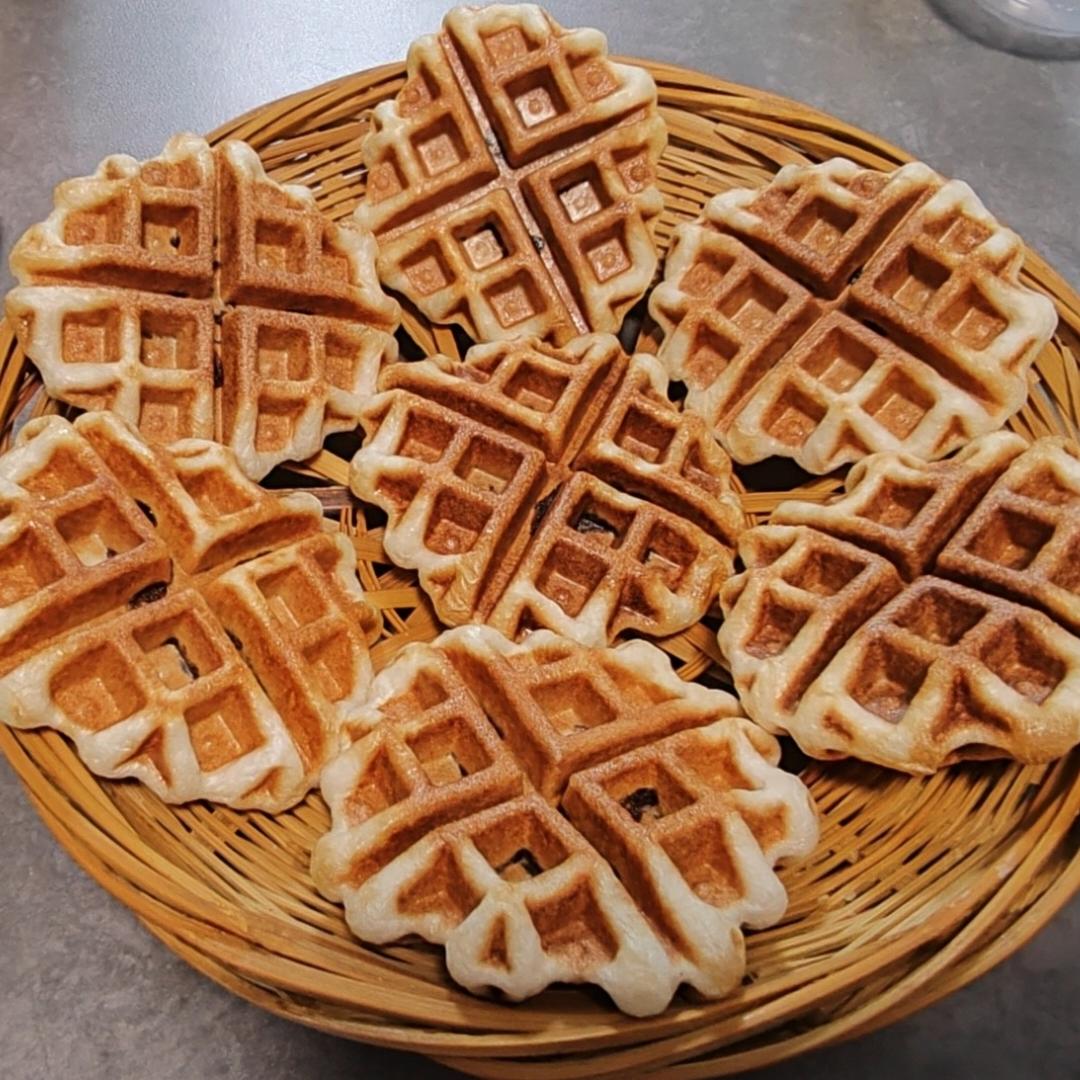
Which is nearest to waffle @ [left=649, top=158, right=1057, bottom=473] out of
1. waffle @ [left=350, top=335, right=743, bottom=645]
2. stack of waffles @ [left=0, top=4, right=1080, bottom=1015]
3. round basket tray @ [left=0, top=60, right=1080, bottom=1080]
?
stack of waffles @ [left=0, top=4, right=1080, bottom=1015]

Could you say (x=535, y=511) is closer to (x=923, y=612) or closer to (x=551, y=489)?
(x=551, y=489)

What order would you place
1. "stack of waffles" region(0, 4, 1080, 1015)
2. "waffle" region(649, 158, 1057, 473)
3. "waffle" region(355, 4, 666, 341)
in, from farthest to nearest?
"waffle" region(355, 4, 666, 341) → "waffle" region(649, 158, 1057, 473) → "stack of waffles" region(0, 4, 1080, 1015)

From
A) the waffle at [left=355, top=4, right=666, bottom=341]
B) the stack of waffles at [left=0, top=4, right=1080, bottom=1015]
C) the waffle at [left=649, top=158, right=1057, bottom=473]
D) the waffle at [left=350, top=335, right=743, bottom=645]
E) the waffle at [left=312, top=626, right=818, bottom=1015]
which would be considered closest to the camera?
the waffle at [left=312, top=626, right=818, bottom=1015]

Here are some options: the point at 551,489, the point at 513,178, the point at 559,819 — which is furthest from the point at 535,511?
the point at 513,178

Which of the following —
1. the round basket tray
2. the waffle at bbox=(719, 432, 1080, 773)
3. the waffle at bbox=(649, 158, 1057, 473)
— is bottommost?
the round basket tray

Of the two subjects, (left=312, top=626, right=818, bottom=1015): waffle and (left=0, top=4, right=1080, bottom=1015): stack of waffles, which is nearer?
(left=312, top=626, right=818, bottom=1015): waffle

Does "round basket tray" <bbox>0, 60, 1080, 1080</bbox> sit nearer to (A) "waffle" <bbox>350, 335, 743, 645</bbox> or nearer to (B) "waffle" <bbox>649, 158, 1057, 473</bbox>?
(A) "waffle" <bbox>350, 335, 743, 645</bbox>
